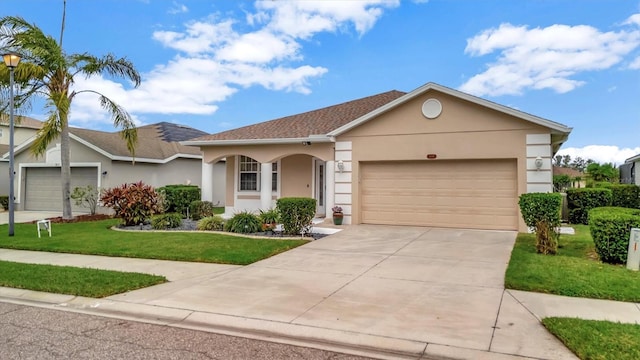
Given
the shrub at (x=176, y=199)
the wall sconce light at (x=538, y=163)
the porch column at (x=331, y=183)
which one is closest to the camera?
the wall sconce light at (x=538, y=163)

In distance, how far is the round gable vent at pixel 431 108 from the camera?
41.8 ft

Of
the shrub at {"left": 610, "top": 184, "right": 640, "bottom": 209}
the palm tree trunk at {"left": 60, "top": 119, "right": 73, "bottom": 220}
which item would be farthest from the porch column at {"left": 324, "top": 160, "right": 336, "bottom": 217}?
the shrub at {"left": 610, "top": 184, "right": 640, "bottom": 209}

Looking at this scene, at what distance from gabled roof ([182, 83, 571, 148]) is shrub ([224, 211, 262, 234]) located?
3.76 m

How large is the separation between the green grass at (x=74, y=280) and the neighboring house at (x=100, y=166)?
11.0 metres

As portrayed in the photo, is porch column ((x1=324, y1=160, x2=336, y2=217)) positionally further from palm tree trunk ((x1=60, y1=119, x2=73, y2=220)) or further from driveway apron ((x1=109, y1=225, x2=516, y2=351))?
palm tree trunk ((x1=60, y1=119, x2=73, y2=220))

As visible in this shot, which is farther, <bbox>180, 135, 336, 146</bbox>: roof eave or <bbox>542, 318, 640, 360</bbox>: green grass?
<bbox>180, 135, 336, 146</bbox>: roof eave

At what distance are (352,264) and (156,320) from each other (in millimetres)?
3921

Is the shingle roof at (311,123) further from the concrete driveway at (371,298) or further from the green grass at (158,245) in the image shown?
the concrete driveway at (371,298)

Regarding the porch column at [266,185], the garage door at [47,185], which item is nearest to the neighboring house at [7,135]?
the garage door at [47,185]

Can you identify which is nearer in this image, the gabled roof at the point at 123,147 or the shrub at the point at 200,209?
the shrub at the point at 200,209

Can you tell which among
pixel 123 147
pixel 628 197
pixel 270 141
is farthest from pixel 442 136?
pixel 123 147

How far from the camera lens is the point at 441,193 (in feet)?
42.4

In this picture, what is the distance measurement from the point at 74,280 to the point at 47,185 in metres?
16.8

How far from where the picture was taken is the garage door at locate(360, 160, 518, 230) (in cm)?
1224
